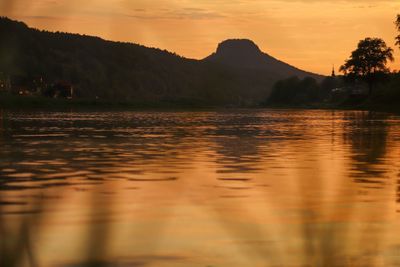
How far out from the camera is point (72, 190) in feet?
55.2

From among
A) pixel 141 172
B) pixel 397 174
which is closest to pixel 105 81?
pixel 141 172

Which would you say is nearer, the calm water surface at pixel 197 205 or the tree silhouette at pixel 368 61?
the calm water surface at pixel 197 205

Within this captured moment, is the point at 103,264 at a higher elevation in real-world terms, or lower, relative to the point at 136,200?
higher

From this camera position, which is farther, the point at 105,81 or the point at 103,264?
the point at 105,81

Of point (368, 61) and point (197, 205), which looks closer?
point (197, 205)

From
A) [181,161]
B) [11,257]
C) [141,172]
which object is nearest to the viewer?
[11,257]

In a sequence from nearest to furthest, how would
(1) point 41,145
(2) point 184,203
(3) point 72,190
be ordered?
(2) point 184,203
(3) point 72,190
(1) point 41,145

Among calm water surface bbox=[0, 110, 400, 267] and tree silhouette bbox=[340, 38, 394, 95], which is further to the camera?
tree silhouette bbox=[340, 38, 394, 95]

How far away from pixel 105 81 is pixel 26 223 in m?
1.37

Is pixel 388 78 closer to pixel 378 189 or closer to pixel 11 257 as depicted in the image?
pixel 378 189

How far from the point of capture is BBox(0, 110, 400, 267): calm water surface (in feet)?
10.7

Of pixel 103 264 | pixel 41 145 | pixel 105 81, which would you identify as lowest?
pixel 41 145

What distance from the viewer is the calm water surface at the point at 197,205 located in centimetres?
326

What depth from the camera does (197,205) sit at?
1343 cm
